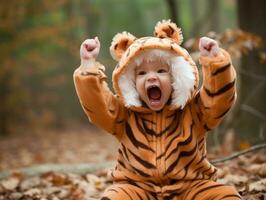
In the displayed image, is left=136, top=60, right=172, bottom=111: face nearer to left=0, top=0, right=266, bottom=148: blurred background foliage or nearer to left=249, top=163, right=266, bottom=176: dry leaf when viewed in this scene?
left=249, top=163, right=266, bottom=176: dry leaf

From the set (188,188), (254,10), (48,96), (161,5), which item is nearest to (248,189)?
(188,188)

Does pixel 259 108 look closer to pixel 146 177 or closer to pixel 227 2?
pixel 146 177

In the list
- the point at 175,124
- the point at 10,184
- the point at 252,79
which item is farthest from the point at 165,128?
the point at 252,79

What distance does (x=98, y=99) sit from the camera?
3.19 m

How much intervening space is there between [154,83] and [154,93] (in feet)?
0.26

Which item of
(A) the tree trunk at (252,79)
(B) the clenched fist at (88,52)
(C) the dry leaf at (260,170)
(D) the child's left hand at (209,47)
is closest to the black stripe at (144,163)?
(B) the clenched fist at (88,52)

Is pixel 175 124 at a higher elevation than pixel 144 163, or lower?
higher

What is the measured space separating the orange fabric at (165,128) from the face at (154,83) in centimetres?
9

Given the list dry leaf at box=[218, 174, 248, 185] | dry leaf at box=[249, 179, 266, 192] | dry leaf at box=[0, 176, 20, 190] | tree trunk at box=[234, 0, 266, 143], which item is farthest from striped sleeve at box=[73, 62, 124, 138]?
tree trunk at box=[234, 0, 266, 143]

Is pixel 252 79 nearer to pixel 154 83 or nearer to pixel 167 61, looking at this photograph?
pixel 167 61

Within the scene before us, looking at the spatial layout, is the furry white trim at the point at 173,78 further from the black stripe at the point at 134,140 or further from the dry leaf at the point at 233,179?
the dry leaf at the point at 233,179

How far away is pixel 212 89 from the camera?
310 cm

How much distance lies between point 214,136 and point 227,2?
1863 cm

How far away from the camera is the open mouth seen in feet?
10.3
